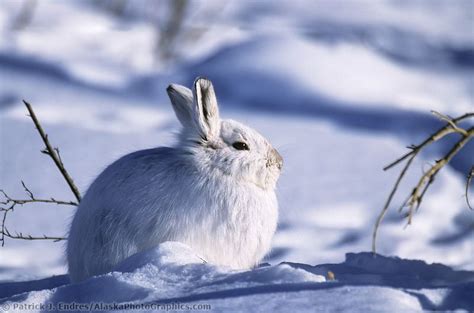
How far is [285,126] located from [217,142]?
2978 millimetres

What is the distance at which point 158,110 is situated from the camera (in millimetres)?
6148

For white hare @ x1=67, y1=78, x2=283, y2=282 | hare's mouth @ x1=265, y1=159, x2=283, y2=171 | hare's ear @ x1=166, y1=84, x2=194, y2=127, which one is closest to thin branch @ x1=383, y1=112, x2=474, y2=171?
white hare @ x1=67, y1=78, x2=283, y2=282

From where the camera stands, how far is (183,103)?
282 cm

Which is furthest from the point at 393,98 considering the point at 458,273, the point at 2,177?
the point at 458,273

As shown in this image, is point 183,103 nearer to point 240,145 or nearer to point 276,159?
point 240,145

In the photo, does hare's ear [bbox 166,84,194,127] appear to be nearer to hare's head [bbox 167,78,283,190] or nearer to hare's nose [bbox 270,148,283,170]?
hare's head [bbox 167,78,283,190]

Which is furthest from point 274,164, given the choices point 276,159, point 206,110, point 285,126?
point 285,126

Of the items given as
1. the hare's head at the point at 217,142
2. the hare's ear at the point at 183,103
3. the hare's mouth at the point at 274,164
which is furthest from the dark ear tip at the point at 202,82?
the hare's mouth at the point at 274,164

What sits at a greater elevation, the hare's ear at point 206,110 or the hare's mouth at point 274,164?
the hare's ear at point 206,110

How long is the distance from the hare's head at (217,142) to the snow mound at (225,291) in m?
0.39

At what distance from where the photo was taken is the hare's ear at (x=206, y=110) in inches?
107

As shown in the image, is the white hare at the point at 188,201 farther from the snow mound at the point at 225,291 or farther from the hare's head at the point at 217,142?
the snow mound at the point at 225,291

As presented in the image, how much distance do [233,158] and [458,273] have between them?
2.95 feet

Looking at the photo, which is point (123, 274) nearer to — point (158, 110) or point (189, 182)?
point (189, 182)
